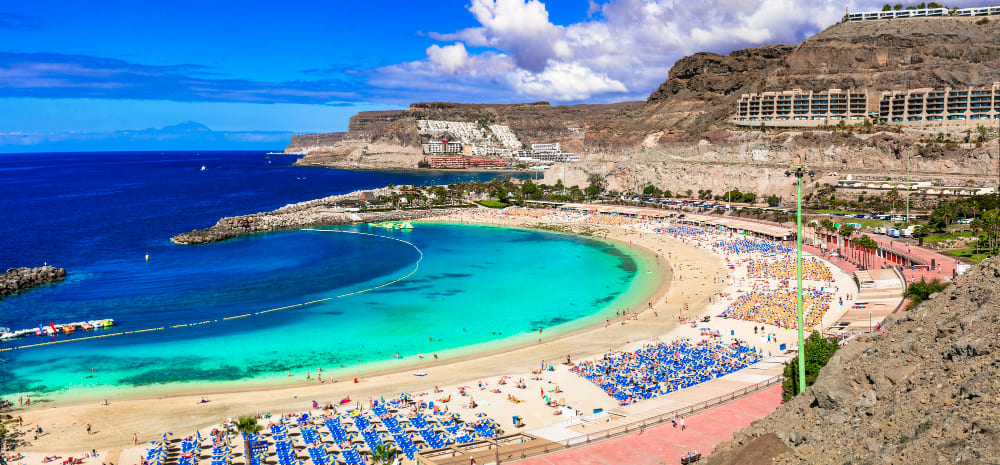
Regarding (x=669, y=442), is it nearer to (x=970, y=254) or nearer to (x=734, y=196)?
(x=970, y=254)

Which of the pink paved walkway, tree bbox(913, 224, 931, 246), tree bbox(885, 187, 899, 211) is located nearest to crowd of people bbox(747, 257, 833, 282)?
tree bbox(913, 224, 931, 246)

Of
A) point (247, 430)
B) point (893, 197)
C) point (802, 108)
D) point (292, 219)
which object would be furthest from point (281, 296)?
point (802, 108)

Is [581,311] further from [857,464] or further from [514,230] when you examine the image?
[514,230]

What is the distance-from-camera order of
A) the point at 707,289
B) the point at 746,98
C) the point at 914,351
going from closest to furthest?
the point at 914,351 → the point at 707,289 → the point at 746,98

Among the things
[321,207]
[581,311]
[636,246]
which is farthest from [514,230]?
[581,311]

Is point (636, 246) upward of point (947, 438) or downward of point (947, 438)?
Result: downward

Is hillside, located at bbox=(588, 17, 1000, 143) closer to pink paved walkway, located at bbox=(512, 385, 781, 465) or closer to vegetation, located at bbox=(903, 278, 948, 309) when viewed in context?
vegetation, located at bbox=(903, 278, 948, 309)

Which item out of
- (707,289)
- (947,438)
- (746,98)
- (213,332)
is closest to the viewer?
(947,438)
